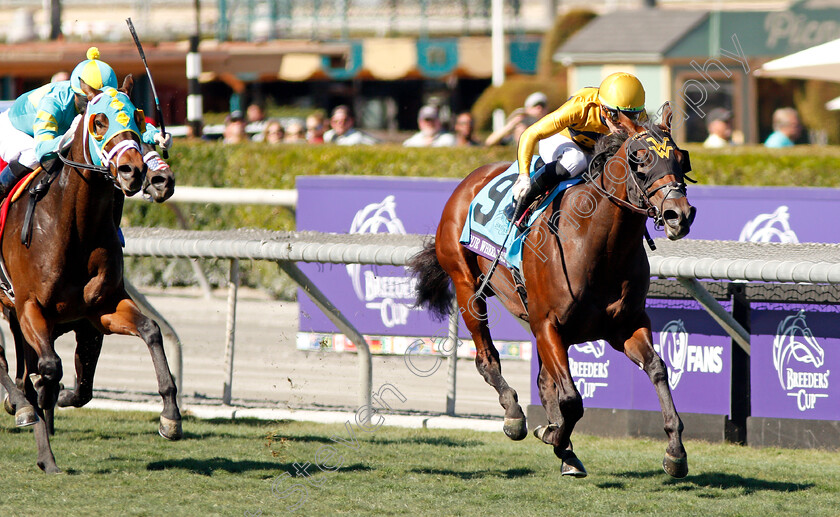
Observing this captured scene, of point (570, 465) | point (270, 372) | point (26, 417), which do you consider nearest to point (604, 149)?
point (570, 465)

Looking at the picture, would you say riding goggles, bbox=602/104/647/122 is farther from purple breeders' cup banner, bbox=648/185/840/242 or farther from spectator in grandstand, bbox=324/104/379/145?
spectator in grandstand, bbox=324/104/379/145

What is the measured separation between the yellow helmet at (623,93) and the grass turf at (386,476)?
1.63 m

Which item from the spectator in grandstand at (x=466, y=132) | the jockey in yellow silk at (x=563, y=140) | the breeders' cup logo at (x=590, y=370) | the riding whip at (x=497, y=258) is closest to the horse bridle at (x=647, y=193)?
the jockey in yellow silk at (x=563, y=140)

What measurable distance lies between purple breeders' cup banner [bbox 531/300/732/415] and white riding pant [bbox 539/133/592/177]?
155 cm

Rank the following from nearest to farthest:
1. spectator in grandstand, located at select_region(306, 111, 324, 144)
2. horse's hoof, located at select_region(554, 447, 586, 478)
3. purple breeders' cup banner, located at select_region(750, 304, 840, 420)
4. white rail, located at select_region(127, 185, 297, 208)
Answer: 1. horse's hoof, located at select_region(554, 447, 586, 478)
2. purple breeders' cup banner, located at select_region(750, 304, 840, 420)
3. white rail, located at select_region(127, 185, 297, 208)
4. spectator in grandstand, located at select_region(306, 111, 324, 144)

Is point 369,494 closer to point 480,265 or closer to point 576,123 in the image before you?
point 480,265

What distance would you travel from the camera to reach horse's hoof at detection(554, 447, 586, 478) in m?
5.02

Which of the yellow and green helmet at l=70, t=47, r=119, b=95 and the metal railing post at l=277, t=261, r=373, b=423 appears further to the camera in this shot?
the metal railing post at l=277, t=261, r=373, b=423

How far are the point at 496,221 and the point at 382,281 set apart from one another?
10.8 ft

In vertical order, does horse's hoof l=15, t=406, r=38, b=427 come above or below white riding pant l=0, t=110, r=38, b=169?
below

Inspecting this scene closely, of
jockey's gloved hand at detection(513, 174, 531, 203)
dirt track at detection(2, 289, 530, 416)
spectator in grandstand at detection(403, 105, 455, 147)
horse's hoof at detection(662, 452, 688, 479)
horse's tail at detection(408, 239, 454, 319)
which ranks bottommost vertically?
dirt track at detection(2, 289, 530, 416)

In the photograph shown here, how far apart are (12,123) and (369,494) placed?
252cm

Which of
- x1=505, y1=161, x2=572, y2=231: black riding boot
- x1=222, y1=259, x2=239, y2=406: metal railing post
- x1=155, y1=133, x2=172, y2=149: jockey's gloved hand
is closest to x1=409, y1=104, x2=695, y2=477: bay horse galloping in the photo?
x1=505, y1=161, x2=572, y2=231: black riding boot

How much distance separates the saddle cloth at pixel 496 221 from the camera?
5.41m
